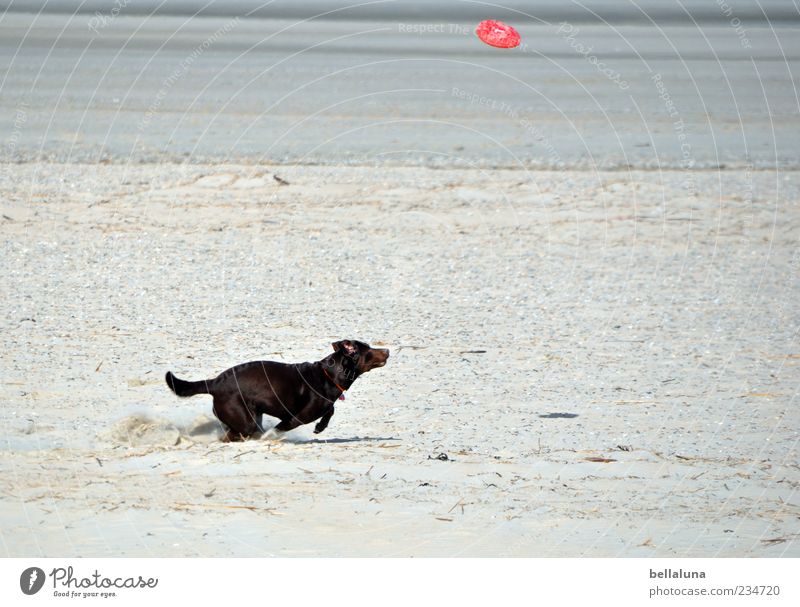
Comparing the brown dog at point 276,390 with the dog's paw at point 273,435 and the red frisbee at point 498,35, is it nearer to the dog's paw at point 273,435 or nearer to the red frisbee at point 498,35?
the dog's paw at point 273,435

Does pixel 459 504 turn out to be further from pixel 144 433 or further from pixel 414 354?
pixel 414 354

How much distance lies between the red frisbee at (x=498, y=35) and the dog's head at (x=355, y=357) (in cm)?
1389

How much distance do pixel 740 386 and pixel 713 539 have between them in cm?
307

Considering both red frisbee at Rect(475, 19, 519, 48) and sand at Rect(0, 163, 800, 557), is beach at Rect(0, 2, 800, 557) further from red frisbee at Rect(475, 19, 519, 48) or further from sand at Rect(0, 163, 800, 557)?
red frisbee at Rect(475, 19, 519, 48)

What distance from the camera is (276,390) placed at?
7.19 meters

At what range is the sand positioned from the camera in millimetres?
6219

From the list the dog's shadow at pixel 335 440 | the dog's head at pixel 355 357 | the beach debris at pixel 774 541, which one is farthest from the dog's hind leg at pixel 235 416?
the beach debris at pixel 774 541

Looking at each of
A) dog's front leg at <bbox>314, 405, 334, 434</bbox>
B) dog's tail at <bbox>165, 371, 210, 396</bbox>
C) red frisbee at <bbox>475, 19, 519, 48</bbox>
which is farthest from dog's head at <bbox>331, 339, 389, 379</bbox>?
red frisbee at <bbox>475, 19, 519, 48</bbox>

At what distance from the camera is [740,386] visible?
9.05 meters

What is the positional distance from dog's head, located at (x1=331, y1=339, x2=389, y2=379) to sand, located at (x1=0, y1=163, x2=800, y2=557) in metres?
0.42

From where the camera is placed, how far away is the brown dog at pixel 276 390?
7.18 m

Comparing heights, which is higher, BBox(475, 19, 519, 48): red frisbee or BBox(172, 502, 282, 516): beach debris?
BBox(475, 19, 519, 48): red frisbee

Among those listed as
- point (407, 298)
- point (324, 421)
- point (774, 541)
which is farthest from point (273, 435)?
point (407, 298)
